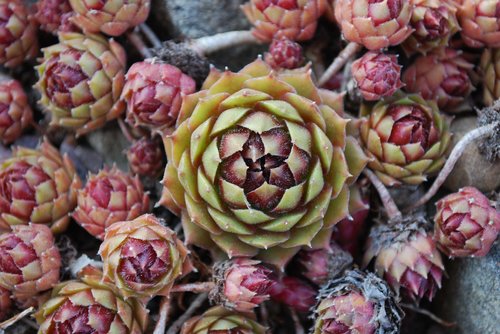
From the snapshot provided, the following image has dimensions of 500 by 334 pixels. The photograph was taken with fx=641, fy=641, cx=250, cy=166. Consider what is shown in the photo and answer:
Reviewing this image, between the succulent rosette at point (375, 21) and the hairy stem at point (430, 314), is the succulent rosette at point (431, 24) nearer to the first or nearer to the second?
the succulent rosette at point (375, 21)

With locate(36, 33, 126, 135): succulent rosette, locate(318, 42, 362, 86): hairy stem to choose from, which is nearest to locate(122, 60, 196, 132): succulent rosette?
locate(36, 33, 126, 135): succulent rosette

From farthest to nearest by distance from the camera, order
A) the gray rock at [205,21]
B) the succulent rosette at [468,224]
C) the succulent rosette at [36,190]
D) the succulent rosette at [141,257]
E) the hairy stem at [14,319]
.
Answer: the gray rock at [205,21]
the succulent rosette at [36,190]
the hairy stem at [14,319]
the succulent rosette at [468,224]
the succulent rosette at [141,257]

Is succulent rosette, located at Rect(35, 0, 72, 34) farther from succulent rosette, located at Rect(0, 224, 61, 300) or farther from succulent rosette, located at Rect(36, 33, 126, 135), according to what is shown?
succulent rosette, located at Rect(0, 224, 61, 300)

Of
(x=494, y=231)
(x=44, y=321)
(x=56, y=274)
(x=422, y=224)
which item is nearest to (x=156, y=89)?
(x=56, y=274)

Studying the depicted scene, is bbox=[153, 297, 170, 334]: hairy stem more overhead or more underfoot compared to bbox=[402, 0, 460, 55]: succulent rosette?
more underfoot

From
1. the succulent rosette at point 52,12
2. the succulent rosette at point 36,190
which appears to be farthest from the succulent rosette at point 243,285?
the succulent rosette at point 52,12
